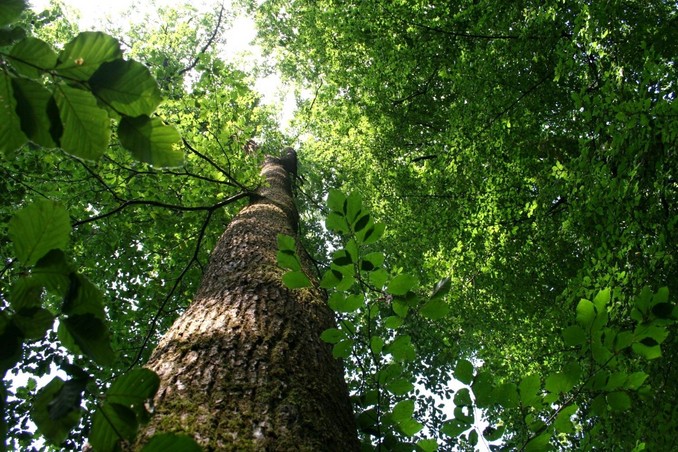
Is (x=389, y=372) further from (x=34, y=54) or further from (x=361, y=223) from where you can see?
(x=34, y=54)

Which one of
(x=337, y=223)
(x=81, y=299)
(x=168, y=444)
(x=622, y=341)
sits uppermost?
(x=337, y=223)

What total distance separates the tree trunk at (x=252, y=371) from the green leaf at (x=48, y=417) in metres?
0.60

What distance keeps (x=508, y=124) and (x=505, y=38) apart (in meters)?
0.87

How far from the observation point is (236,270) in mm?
2443

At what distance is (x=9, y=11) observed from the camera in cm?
53

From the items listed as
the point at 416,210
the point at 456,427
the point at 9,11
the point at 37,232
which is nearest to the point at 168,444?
the point at 37,232

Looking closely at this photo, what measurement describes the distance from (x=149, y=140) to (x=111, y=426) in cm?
39

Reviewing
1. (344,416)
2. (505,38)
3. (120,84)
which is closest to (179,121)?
(505,38)

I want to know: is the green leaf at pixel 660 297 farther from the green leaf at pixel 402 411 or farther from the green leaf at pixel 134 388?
the green leaf at pixel 134 388

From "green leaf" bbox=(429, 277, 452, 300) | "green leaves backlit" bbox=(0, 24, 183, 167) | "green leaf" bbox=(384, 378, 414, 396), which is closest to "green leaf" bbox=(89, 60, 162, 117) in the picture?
"green leaves backlit" bbox=(0, 24, 183, 167)

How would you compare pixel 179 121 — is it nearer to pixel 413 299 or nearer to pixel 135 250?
pixel 135 250

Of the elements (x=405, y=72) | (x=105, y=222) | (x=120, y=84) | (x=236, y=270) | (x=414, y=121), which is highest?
(x=414, y=121)

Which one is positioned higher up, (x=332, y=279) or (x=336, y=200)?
(x=336, y=200)

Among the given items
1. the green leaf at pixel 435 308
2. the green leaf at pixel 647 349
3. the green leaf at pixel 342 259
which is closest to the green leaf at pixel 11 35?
the green leaf at pixel 342 259
